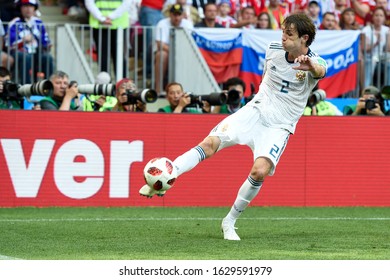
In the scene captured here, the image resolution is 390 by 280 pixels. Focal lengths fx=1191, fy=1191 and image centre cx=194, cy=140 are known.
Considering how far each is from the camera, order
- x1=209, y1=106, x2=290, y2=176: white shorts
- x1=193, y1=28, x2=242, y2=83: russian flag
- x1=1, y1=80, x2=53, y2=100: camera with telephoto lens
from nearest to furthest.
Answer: x1=209, y1=106, x2=290, y2=176: white shorts → x1=1, y1=80, x2=53, y2=100: camera with telephoto lens → x1=193, y1=28, x2=242, y2=83: russian flag

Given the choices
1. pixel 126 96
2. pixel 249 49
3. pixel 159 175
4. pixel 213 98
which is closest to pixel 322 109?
pixel 249 49

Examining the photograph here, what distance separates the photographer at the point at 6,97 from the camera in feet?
54.9

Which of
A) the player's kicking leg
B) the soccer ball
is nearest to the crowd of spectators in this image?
the player's kicking leg

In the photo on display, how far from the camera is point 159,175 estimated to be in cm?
1119

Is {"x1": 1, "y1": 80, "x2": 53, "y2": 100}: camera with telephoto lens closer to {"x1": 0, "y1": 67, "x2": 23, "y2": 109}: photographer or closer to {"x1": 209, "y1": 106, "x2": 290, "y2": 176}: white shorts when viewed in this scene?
{"x1": 0, "y1": 67, "x2": 23, "y2": 109}: photographer

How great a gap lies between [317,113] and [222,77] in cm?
214

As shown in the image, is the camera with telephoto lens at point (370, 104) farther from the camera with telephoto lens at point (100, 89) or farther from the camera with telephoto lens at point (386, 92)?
the camera with telephoto lens at point (100, 89)

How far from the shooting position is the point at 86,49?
20.2 m

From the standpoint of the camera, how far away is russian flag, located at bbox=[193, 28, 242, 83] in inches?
790

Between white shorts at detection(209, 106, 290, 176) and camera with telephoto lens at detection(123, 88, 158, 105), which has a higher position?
white shorts at detection(209, 106, 290, 176)

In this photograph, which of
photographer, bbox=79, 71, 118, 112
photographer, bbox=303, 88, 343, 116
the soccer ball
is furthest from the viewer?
photographer, bbox=303, 88, 343, 116

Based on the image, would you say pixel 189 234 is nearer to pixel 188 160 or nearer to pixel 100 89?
pixel 188 160

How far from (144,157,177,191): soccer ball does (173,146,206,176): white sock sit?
31 centimetres
